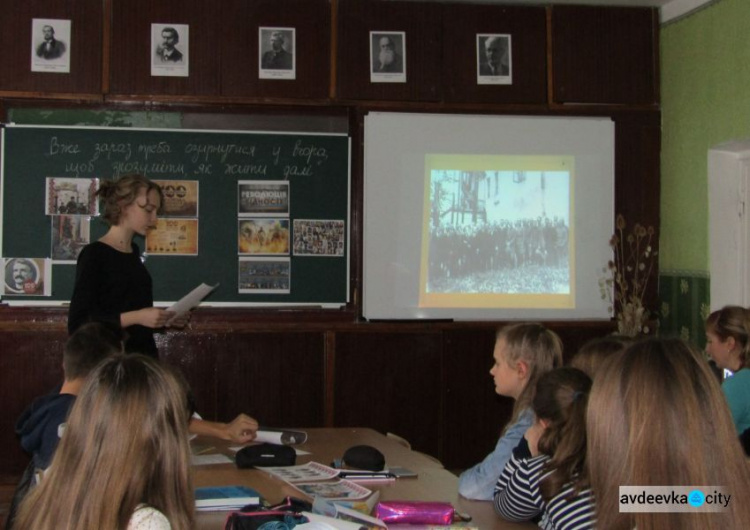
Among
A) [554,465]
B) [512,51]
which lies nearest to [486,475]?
[554,465]

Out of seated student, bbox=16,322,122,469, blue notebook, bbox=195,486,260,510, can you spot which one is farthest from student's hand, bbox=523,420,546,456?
seated student, bbox=16,322,122,469

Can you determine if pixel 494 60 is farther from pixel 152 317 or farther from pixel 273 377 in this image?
pixel 152 317

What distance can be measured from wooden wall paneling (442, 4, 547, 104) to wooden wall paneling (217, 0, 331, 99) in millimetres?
744

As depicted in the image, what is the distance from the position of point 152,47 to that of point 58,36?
0.52m

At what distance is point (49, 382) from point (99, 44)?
193cm

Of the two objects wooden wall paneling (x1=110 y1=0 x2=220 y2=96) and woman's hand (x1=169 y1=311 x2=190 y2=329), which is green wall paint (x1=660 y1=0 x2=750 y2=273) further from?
woman's hand (x1=169 y1=311 x2=190 y2=329)

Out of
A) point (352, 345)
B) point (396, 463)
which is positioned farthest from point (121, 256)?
point (352, 345)

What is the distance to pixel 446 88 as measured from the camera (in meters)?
5.33

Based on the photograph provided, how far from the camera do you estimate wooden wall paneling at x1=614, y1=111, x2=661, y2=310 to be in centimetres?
550

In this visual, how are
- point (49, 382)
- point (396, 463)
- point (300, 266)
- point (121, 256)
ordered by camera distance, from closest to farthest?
point (396, 463) → point (121, 256) → point (49, 382) → point (300, 266)

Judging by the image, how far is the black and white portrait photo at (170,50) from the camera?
510 centimetres

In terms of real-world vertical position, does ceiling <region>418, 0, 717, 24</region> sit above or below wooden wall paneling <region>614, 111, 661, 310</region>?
above

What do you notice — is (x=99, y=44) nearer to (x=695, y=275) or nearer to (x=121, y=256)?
(x=121, y=256)

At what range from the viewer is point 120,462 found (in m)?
1.50
